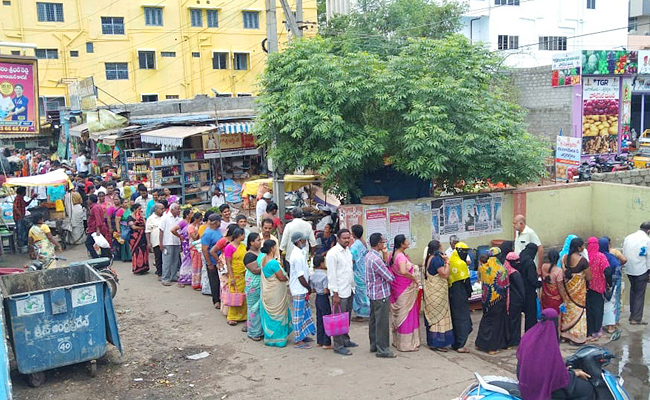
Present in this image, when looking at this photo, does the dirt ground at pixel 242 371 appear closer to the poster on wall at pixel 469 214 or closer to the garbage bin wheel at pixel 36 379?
the garbage bin wheel at pixel 36 379

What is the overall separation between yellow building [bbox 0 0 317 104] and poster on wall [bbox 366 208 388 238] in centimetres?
2758

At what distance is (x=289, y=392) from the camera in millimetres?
6750

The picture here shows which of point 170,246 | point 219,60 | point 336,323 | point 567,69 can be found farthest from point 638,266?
point 219,60

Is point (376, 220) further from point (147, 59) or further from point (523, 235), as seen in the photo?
point (147, 59)

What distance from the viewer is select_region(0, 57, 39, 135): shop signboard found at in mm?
11984

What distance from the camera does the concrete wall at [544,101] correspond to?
25.1 meters

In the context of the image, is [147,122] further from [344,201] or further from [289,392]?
[289,392]

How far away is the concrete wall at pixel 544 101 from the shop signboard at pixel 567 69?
0.30 meters

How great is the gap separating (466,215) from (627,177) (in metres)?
8.58

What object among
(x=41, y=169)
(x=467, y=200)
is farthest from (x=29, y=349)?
(x=41, y=169)

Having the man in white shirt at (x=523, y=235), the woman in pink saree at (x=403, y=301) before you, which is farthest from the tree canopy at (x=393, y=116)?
the woman in pink saree at (x=403, y=301)

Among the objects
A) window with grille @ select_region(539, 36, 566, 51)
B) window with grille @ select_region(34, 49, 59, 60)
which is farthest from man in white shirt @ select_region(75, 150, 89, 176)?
window with grille @ select_region(539, 36, 566, 51)

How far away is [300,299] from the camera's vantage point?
7961 millimetres

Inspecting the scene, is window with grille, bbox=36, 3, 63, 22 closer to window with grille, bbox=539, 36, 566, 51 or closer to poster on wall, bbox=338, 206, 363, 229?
window with grille, bbox=539, 36, 566, 51
